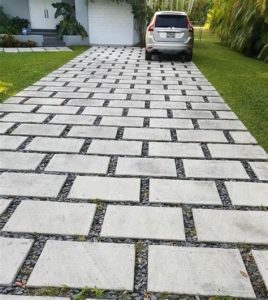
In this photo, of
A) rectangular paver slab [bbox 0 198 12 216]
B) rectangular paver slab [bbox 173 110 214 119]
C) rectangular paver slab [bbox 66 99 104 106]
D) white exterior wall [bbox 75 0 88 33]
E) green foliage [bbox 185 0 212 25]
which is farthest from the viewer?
green foliage [bbox 185 0 212 25]

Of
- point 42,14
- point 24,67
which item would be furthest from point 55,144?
point 42,14

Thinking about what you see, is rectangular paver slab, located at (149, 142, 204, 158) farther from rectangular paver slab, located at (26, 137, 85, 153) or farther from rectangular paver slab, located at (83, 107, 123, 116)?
rectangular paver slab, located at (83, 107, 123, 116)

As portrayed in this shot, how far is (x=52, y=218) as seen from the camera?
117 inches

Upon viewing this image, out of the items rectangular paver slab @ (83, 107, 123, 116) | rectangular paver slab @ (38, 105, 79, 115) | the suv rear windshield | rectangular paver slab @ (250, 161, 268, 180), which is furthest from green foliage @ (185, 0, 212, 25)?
rectangular paver slab @ (250, 161, 268, 180)

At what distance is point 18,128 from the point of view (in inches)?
201

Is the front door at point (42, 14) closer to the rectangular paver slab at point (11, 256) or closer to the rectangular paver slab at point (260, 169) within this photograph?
the rectangular paver slab at point (260, 169)

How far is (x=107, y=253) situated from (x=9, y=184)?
1.41 metres

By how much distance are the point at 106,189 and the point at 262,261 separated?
1.50m

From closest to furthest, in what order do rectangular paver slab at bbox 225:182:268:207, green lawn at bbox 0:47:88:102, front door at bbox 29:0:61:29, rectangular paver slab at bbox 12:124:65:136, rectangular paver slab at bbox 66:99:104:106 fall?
rectangular paver slab at bbox 225:182:268:207 < rectangular paver slab at bbox 12:124:65:136 < rectangular paver slab at bbox 66:99:104:106 < green lawn at bbox 0:47:88:102 < front door at bbox 29:0:61:29

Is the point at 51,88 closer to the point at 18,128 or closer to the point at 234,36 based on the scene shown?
the point at 18,128

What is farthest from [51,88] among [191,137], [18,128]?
[191,137]

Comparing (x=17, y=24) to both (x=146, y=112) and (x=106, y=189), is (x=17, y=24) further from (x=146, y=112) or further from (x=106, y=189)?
(x=106, y=189)

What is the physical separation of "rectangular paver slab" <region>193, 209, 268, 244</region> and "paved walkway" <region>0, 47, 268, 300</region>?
0.04 ft

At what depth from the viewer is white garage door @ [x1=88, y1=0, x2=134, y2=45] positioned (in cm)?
1611
